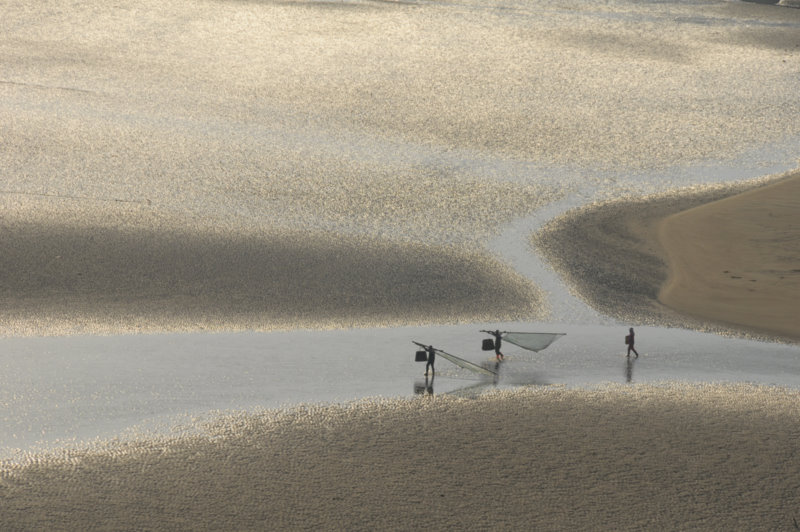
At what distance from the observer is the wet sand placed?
36.1 ft

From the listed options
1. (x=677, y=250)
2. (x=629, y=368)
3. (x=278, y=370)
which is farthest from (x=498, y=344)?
(x=677, y=250)

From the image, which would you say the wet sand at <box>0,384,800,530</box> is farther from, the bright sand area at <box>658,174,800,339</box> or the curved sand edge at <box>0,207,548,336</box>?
the bright sand area at <box>658,174,800,339</box>

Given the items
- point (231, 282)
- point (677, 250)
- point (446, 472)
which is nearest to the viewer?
point (446, 472)

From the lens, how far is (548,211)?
2408cm

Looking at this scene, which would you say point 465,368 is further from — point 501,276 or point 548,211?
point 548,211

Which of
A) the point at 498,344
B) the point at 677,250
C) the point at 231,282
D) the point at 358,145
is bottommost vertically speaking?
the point at 498,344

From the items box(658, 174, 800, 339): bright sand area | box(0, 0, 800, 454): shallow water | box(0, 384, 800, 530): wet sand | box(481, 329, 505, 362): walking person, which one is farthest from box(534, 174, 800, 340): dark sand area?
box(0, 384, 800, 530): wet sand

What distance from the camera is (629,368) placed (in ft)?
52.0

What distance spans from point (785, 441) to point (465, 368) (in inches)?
194

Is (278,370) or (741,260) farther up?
(741,260)

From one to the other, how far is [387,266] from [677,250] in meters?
7.06

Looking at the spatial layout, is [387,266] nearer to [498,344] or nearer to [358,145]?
[498,344]

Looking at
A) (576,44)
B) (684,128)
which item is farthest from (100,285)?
(576,44)

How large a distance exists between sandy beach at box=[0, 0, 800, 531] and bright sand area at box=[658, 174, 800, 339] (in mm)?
102
